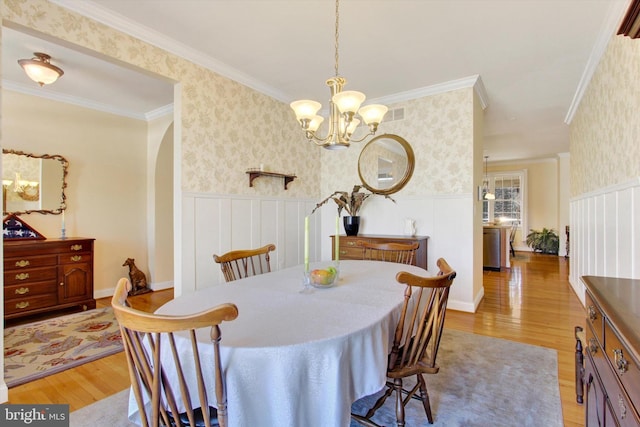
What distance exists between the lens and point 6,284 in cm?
313

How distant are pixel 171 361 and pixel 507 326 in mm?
3215

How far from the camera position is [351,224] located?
3.95 meters

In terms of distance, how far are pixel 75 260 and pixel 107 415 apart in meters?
2.51

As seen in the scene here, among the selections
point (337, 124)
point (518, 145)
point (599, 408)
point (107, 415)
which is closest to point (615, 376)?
point (599, 408)

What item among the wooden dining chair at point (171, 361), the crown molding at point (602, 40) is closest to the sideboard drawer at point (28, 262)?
the wooden dining chair at point (171, 361)

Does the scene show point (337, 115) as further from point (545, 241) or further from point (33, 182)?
point (545, 241)

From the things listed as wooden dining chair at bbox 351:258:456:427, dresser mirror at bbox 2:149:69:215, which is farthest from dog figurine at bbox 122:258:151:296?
wooden dining chair at bbox 351:258:456:427

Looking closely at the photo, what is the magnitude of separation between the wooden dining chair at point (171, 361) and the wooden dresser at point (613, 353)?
3.28 feet

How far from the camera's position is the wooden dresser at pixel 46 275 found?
125 inches

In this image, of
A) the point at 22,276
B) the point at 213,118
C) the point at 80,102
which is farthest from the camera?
the point at 80,102

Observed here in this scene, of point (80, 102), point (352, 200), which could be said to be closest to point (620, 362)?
point (352, 200)

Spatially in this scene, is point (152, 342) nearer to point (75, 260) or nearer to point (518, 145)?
point (75, 260)

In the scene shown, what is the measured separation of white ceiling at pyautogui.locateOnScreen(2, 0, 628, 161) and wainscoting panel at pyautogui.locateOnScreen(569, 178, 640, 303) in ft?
4.22

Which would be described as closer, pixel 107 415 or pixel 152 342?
pixel 152 342
